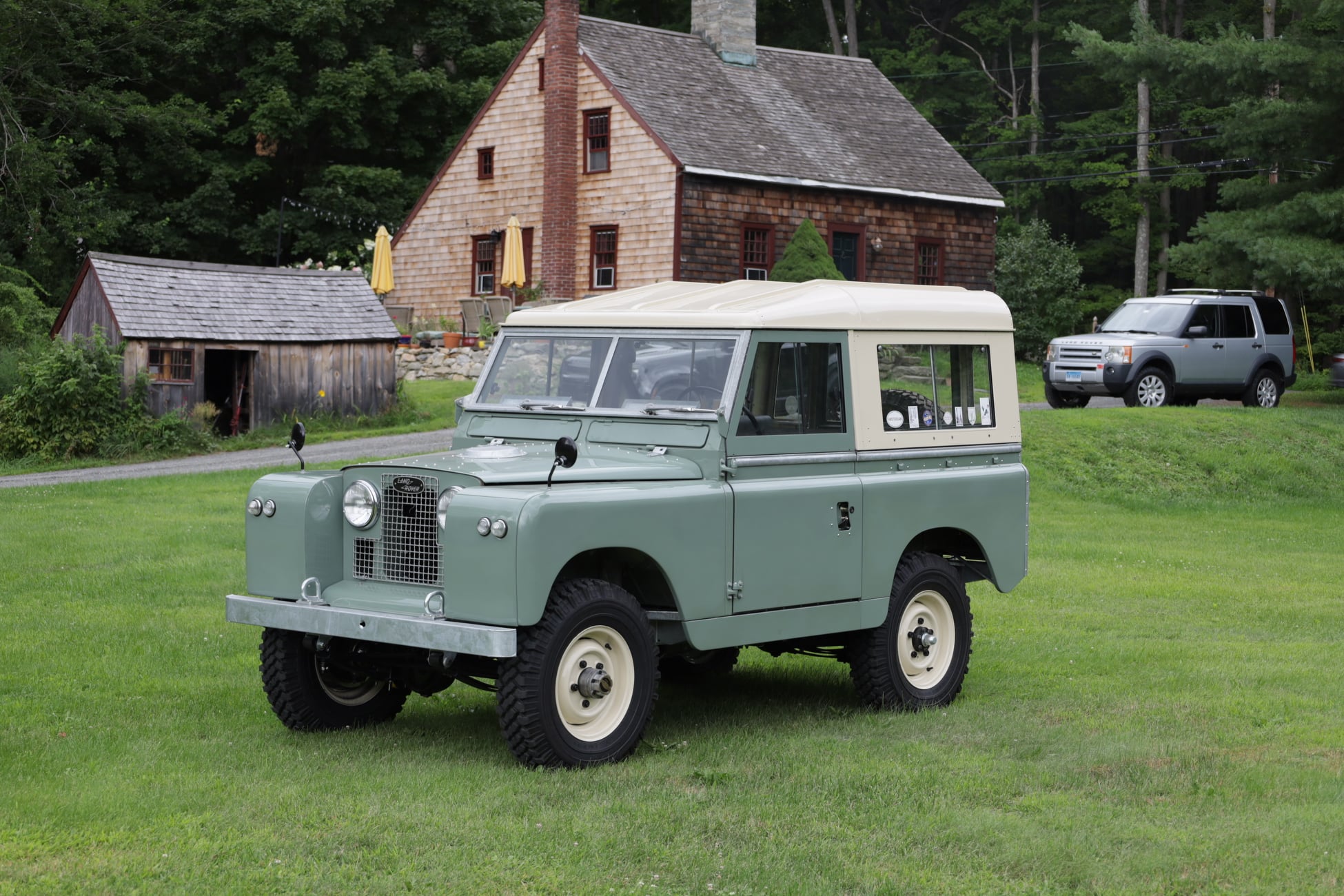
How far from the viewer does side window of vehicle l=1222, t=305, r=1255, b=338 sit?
2705 cm

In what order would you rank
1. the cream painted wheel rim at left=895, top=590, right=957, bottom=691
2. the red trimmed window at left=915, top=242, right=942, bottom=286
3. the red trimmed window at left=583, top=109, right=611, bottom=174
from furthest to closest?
the red trimmed window at left=915, top=242, right=942, bottom=286 < the red trimmed window at left=583, top=109, right=611, bottom=174 < the cream painted wheel rim at left=895, top=590, right=957, bottom=691

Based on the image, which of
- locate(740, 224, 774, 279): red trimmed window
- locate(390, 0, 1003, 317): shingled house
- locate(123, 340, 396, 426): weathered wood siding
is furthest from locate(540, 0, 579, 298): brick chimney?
locate(123, 340, 396, 426): weathered wood siding

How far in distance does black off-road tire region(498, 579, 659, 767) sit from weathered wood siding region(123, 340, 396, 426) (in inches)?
807

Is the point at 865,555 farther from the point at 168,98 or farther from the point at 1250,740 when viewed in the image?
the point at 168,98

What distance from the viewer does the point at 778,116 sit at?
3603 centimetres

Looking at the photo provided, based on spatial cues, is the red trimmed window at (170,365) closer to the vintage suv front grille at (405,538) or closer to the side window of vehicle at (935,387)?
the side window of vehicle at (935,387)

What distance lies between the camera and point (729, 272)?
33938 millimetres

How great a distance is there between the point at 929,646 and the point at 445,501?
321cm

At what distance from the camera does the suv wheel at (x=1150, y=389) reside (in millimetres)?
26141

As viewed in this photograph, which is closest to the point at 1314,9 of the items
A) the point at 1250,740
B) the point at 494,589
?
the point at 1250,740

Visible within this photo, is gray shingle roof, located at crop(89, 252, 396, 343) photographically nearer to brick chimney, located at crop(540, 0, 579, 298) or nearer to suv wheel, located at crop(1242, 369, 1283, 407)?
brick chimney, located at crop(540, 0, 579, 298)

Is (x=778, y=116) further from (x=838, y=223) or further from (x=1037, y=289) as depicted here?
(x=1037, y=289)

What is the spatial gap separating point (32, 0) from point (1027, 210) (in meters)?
33.1

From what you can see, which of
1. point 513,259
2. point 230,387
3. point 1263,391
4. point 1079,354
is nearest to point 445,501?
point 1079,354
